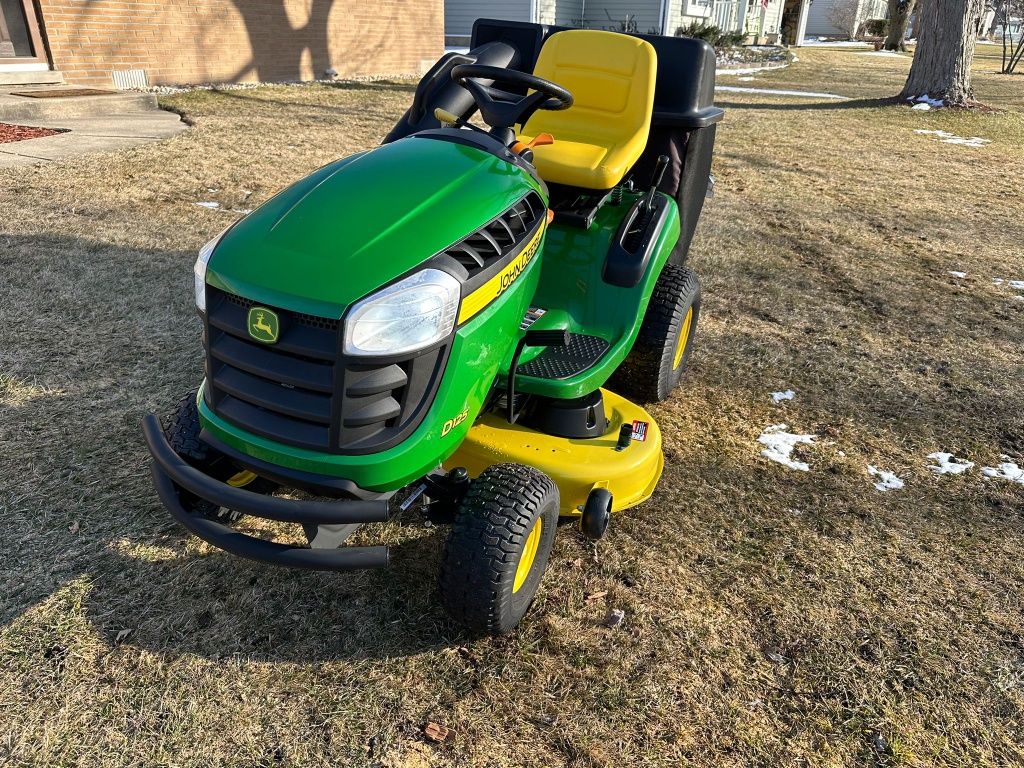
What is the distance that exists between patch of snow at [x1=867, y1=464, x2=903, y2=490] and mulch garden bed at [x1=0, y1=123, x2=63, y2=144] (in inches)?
289

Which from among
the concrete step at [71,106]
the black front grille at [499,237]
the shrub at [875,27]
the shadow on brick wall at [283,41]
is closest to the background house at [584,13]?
the shadow on brick wall at [283,41]

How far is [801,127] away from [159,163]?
332 inches

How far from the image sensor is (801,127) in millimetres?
10602

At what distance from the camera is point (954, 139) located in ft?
32.9

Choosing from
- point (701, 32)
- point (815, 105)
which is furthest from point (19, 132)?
point (701, 32)

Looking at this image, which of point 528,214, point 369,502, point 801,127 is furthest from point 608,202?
point 801,127

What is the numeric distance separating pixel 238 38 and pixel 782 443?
10258 mm

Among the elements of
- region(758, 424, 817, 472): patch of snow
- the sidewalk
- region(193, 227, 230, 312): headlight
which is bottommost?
region(758, 424, 817, 472): patch of snow

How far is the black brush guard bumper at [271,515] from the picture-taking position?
1685 mm

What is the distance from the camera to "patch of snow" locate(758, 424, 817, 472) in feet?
9.86

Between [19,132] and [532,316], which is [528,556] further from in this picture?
[19,132]

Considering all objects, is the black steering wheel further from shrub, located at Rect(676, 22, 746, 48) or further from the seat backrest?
shrub, located at Rect(676, 22, 746, 48)

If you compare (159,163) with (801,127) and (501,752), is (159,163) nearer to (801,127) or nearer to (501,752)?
(501,752)

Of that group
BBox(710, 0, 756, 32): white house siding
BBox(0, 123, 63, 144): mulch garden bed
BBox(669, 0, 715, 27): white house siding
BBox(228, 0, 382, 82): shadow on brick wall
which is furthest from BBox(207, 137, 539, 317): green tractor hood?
BBox(710, 0, 756, 32): white house siding
